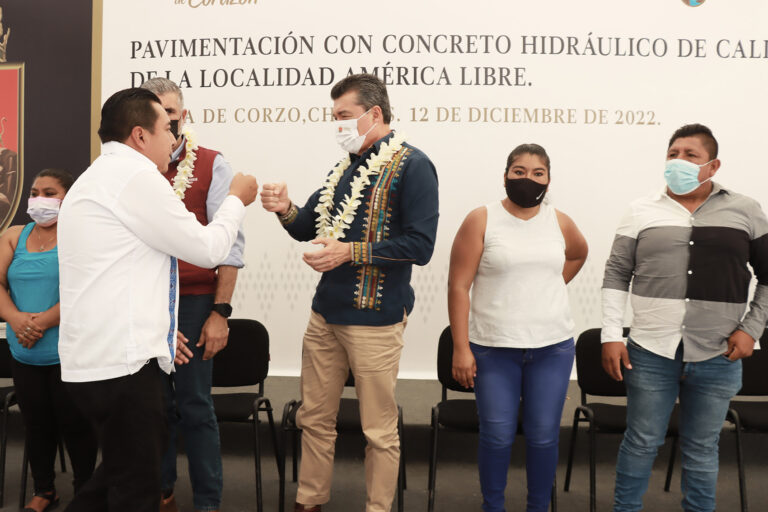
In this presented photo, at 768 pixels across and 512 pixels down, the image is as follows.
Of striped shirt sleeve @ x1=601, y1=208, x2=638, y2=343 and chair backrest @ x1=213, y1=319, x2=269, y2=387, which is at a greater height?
striped shirt sleeve @ x1=601, y1=208, x2=638, y2=343

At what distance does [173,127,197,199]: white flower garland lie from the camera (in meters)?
2.52

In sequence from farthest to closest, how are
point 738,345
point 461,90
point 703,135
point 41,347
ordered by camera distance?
point 461,90 < point 41,347 < point 703,135 < point 738,345

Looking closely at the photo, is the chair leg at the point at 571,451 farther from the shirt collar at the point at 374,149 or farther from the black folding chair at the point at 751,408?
the shirt collar at the point at 374,149

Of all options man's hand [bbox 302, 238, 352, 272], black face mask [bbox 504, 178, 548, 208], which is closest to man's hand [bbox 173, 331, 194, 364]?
man's hand [bbox 302, 238, 352, 272]

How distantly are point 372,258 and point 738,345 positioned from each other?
4.50 ft

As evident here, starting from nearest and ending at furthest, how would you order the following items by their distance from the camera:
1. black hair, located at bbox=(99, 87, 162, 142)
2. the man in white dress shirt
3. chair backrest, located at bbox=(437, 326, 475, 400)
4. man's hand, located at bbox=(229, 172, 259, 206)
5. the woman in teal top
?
1. the man in white dress shirt
2. black hair, located at bbox=(99, 87, 162, 142)
3. man's hand, located at bbox=(229, 172, 259, 206)
4. the woman in teal top
5. chair backrest, located at bbox=(437, 326, 475, 400)

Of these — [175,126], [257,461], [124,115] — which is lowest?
[257,461]

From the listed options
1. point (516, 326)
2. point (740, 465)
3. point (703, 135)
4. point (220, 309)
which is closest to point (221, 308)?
point (220, 309)

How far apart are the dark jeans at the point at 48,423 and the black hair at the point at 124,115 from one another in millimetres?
1308

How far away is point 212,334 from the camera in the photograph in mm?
2482

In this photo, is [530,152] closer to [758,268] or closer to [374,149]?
[374,149]

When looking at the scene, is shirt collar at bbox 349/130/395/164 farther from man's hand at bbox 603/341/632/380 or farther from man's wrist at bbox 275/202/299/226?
man's hand at bbox 603/341/632/380

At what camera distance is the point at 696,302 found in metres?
2.39

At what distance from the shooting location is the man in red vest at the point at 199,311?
2.48 metres
